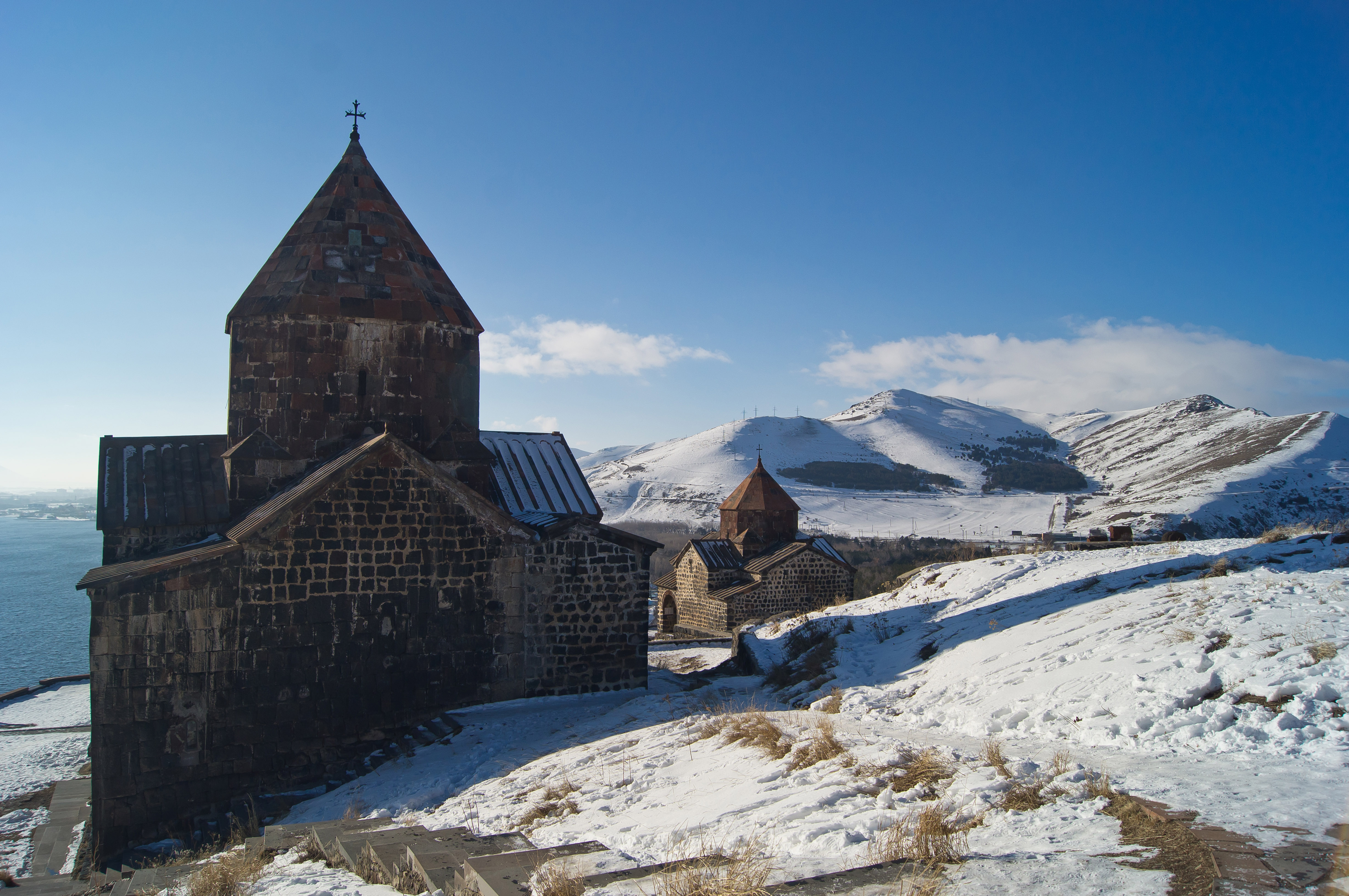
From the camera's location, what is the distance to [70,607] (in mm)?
40594

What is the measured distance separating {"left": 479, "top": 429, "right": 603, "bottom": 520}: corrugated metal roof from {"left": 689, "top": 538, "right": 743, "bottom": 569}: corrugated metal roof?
1322 cm

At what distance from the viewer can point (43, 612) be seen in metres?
38.7

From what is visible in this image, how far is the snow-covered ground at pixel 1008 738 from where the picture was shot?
12.2 feet

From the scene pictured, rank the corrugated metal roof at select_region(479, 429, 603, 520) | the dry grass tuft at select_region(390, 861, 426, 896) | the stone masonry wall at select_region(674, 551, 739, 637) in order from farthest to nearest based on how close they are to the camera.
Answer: the stone masonry wall at select_region(674, 551, 739, 637)
the corrugated metal roof at select_region(479, 429, 603, 520)
the dry grass tuft at select_region(390, 861, 426, 896)

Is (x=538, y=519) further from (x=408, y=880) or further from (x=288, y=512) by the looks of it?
(x=408, y=880)

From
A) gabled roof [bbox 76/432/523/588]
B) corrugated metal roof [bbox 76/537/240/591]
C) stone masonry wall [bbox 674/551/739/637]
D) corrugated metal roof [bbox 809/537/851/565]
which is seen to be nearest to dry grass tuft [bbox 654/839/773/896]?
gabled roof [bbox 76/432/523/588]

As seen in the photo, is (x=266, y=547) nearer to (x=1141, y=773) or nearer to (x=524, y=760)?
(x=524, y=760)

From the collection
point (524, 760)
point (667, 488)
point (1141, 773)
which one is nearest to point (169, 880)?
point (524, 760)

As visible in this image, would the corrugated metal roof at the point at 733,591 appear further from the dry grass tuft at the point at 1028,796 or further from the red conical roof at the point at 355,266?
the dry grass tuft at the point at 1028,796

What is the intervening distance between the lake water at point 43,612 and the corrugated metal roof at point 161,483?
15.1m

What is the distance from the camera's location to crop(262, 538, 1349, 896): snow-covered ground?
3727 mm

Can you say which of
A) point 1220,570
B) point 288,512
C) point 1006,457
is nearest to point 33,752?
point 288,512

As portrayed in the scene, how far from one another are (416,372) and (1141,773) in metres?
9.43

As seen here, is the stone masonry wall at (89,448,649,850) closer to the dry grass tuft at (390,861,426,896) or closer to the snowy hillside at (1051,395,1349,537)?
the dry grass tuft at (390,861,426,896)
